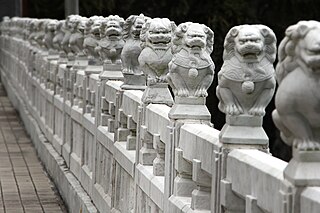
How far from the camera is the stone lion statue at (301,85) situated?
4.72 meters

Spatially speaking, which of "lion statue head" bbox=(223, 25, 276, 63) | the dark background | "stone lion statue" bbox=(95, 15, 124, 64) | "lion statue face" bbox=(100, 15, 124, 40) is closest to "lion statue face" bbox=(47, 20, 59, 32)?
"stone lion statue" bbox=(95, 15, 124, 64)

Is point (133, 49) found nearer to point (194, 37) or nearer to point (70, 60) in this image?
point (194, 37)

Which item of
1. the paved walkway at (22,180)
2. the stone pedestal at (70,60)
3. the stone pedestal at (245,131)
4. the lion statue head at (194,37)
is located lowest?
the paved walkway at (22,180)

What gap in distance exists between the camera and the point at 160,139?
795cm

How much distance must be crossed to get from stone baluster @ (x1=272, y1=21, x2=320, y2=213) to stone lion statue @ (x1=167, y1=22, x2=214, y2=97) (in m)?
2.28

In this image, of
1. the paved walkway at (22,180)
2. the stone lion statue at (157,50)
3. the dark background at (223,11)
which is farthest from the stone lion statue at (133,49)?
the dark background at (223,11)

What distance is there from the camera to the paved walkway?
13133 millimetres

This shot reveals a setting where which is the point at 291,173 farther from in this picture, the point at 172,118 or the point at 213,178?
the point at 172,118

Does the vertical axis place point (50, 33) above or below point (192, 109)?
below

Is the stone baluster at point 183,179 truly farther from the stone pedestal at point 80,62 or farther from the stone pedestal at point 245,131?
the stone pedestal at point 80,62

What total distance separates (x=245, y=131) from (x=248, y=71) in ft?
1.04

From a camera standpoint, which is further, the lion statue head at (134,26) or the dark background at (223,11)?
the dark background at (223,11)

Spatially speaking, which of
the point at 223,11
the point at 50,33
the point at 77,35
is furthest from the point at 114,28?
the point at 223,11

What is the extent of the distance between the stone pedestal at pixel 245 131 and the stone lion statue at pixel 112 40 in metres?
5.60
